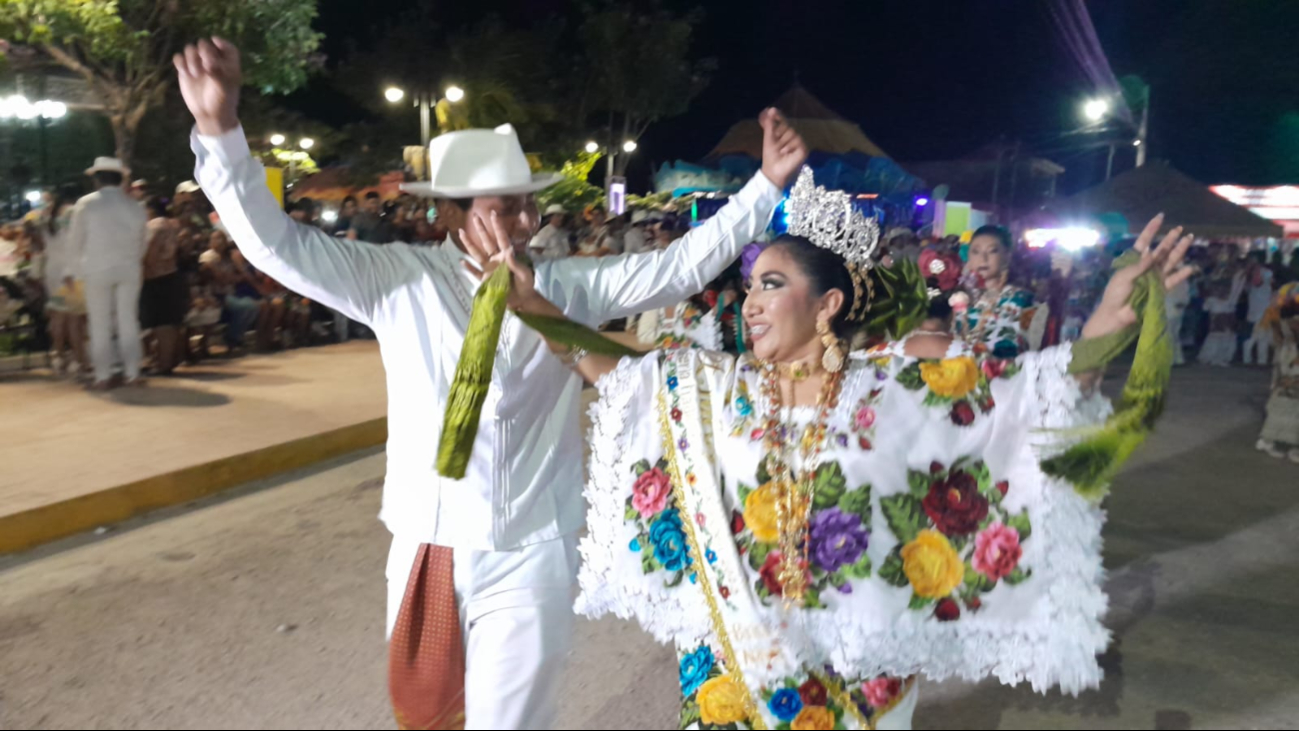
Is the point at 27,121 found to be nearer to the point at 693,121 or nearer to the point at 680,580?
the point at 680,580

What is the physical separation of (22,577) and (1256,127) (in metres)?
35.1

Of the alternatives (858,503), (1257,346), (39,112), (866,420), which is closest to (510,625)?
(858,503)

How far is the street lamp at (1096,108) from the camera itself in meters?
25.6

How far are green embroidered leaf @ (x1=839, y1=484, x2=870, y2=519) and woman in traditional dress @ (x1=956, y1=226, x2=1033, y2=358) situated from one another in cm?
249

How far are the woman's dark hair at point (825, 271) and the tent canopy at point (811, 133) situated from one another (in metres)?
21.7

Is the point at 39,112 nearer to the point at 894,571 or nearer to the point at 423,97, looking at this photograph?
the point at 423,97

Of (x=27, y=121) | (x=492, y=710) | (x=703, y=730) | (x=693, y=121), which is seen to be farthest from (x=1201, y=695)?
(x=693, y=121)

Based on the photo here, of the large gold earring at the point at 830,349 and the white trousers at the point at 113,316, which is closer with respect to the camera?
the large gold earring at the point at 830,349

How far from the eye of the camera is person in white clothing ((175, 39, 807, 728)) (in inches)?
95.0

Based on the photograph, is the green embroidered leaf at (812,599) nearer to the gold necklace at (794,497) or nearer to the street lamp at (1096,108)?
the gold necklace at (794,497)

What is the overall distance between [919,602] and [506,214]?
4.60 feet

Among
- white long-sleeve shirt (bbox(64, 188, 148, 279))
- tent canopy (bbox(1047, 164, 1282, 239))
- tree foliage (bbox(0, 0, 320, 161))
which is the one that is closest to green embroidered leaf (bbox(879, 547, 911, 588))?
white long-sleeve shirt (bbox(64, 188, 148, 279))

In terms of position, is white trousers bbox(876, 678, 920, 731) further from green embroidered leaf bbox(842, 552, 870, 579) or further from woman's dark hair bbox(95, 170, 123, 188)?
woman's dark hair bbox(95, 170, 123, 188)

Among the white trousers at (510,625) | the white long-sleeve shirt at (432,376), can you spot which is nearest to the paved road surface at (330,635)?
the white trousers at (510,625)
